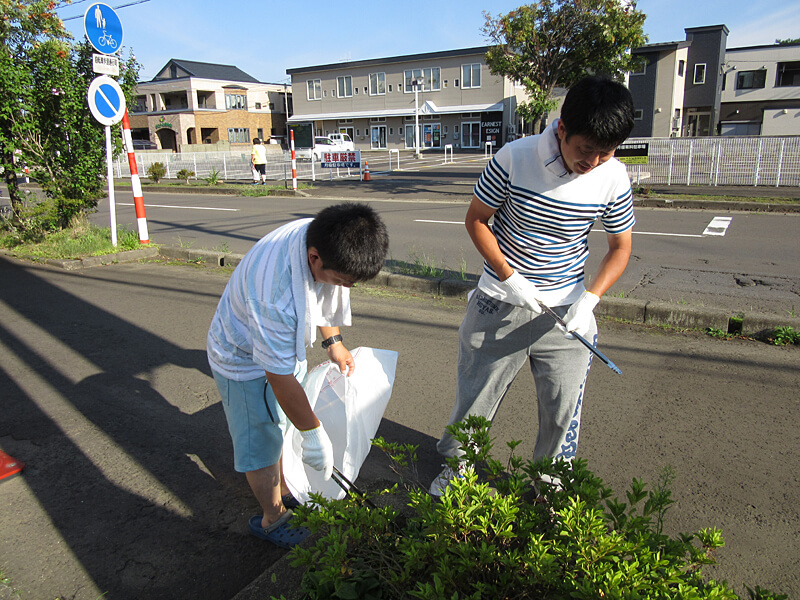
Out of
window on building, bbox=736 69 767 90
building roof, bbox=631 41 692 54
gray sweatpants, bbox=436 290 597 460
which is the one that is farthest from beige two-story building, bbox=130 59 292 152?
gray sweatpants, bbox=436 290 597 460

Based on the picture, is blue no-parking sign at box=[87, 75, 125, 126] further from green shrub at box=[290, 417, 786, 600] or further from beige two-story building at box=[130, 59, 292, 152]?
beige two-story building at box=[130, 59, 292, 152]

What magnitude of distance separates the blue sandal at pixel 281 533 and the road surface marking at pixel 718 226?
30.0ft

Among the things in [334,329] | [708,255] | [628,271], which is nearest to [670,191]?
[708,255]

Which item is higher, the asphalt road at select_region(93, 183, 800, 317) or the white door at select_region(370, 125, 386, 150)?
the white door at select_region(370, 125, 386, 150)

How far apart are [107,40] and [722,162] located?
48.3ft

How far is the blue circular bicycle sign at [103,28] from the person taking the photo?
24.4 ft

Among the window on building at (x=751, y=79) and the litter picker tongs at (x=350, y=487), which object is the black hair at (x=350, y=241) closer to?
the litter picker tongs at (x=350, y=487)

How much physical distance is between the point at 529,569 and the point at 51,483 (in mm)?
2669

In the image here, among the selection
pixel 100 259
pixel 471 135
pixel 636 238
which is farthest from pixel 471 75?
pixel 100 259

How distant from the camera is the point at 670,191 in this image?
1424cm

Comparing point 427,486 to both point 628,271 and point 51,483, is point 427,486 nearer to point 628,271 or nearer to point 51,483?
point 51,483

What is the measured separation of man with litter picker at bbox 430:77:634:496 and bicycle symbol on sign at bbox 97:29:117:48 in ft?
25.1

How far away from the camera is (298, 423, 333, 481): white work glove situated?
202 cm

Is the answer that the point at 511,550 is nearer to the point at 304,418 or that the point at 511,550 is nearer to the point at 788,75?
the point at 304,418
